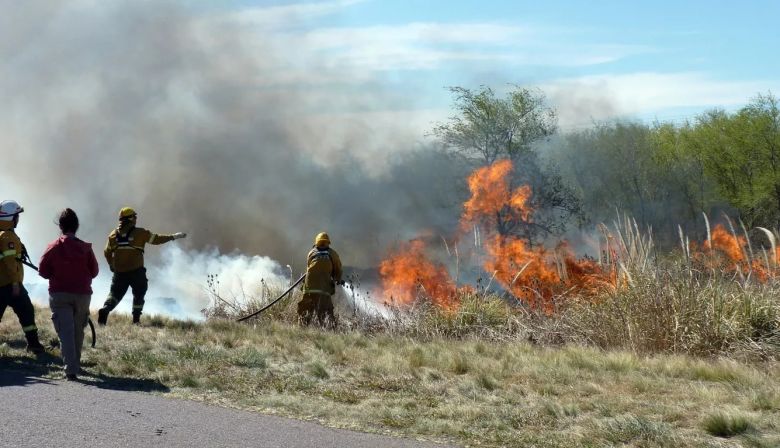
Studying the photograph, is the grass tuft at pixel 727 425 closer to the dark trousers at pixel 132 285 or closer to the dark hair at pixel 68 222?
the dark hair at pixel 68 222

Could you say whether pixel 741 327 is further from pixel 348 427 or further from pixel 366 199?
pixel 366 199

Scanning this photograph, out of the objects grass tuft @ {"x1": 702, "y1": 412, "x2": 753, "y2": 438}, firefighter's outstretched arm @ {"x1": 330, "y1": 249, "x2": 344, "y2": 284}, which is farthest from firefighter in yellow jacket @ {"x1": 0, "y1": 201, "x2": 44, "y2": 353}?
grass tuft @ {"x1": 702, "y1": 412, "x2": 753, "y2": 438}

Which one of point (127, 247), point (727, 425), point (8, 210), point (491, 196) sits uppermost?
point (8, 210)

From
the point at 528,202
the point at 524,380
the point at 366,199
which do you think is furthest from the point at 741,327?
the point at 366,199

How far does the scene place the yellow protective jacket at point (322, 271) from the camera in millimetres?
12883

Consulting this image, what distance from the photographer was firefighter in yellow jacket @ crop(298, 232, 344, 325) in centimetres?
1289

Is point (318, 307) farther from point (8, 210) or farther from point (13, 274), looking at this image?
point (8, 210)

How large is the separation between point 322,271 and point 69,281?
16.0ft

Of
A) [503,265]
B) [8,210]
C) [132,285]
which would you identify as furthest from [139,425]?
[503,265]

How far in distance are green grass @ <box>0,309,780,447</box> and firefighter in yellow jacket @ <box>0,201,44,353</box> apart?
27 centimetres

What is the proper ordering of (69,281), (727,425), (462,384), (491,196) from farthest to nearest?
(491,196) → (69,281) → (462,384) → (727,425)

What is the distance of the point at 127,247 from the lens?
1202 centimetres

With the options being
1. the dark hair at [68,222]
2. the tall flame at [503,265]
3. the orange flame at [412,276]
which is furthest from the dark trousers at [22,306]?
the orange flame at [412,276]

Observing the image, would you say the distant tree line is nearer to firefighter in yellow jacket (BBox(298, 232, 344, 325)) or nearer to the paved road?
firefighter in yellow jacket (BBox(298, 232, 344, 325))
